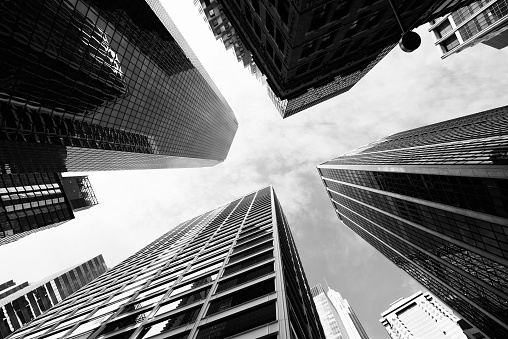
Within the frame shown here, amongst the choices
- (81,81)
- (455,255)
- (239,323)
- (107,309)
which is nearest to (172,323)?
(239,323)

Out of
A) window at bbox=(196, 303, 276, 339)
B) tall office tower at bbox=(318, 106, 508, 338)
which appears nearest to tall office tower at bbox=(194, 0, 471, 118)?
window at bbox=(196, 303, 276, 339)

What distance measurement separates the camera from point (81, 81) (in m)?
45.8

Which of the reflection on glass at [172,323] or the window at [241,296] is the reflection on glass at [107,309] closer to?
the reflection on glass at [172,323]

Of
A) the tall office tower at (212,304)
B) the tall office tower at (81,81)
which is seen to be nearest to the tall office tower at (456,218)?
the tall office tower at (212,304)

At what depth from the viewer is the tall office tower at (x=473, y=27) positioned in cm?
7490

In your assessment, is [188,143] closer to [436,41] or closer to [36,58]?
[36,58]

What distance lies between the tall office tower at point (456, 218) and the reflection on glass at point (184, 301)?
35.5 m

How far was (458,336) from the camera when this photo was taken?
165875 mm

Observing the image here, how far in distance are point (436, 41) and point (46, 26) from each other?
11049 cm

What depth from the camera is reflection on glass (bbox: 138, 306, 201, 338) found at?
2228 centimetres

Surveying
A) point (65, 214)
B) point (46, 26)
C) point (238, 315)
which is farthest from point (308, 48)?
point (65, 214)

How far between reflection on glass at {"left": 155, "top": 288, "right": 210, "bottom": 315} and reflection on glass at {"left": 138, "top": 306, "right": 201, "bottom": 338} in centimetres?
167

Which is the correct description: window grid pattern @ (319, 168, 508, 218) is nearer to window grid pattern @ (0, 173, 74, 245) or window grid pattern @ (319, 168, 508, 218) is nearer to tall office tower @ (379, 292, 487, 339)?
window grid pattern @ (0, 173, 74, 245)

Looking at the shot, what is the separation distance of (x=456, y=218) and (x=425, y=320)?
169 meters
